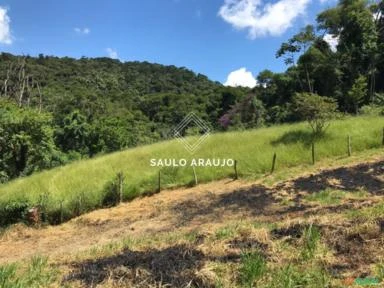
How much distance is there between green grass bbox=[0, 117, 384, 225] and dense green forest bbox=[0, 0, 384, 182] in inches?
141

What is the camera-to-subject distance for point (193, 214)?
1273 cm

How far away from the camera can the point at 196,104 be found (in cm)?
4953

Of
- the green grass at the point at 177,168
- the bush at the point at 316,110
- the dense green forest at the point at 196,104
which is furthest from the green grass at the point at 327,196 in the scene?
the dense green forest at the point at 196,104

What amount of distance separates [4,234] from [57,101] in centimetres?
2747

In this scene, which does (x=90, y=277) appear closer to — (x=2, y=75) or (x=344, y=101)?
(x=344, y=101)

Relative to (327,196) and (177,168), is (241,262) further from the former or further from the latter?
(177,168)

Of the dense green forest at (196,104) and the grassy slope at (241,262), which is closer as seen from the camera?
the grassy slope at (241,262)

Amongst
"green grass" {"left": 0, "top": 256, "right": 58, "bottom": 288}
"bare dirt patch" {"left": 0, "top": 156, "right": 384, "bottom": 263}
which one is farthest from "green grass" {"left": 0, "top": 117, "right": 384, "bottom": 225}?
"green grass" {"left": 0, "top": 256, "right": 58, "bottom": 288}

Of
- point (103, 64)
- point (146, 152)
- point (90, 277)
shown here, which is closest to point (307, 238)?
point (90, 277)

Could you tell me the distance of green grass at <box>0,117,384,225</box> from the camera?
16031 millimetres

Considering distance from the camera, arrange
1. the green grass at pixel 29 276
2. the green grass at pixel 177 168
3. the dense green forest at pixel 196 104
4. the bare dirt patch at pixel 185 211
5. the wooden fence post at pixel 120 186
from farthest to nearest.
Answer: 1. the dense green forest at pixel 196 104
2. the green grass at pixel 177 168
3. the wooden fence post at pixel 120 186
4. the bare dirt patch at pixel 185 211
5. the green grass at pixel 29 276

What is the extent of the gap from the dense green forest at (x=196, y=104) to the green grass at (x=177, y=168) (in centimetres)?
359

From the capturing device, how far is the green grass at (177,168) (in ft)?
52.6

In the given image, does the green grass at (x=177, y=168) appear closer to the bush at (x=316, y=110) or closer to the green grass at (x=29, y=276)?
the bush at (x=316, y=110)
